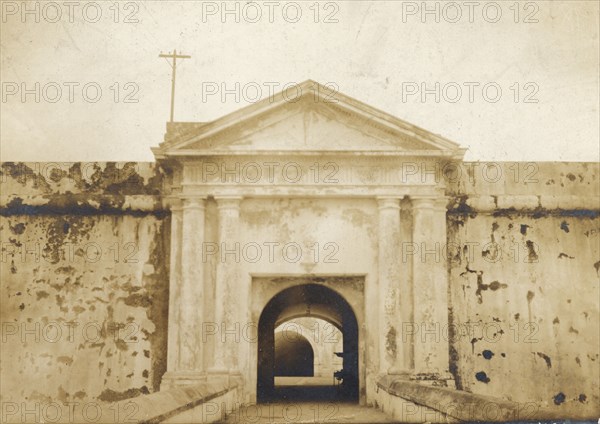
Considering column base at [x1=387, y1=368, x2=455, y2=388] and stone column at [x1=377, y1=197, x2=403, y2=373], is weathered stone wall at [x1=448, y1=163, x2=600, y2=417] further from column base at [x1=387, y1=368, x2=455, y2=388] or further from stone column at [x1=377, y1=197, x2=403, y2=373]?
stone column at [x1=377, y1=197, x2=403, y2=373]

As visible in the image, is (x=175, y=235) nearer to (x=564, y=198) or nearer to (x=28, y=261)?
(x=28, y=261)

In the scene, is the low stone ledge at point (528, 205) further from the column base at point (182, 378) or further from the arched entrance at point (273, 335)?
the column base at point (182, 378)

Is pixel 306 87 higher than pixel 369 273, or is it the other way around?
pixel 306 87

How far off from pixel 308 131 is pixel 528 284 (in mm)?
4104

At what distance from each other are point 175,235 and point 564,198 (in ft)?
19.8

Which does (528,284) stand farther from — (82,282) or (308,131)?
(82,282)

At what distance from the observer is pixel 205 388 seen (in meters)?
8.80

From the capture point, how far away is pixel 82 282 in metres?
10.7

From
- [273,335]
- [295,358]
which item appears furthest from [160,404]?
[295,358]

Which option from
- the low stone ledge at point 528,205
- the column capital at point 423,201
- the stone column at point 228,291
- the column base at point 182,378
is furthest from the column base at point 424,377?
the column base at point 182,378

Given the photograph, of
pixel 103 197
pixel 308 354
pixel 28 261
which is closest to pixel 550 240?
pixel 103 197

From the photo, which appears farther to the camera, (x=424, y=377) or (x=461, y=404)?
(x=424, y=377)

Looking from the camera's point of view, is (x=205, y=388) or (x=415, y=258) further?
(x=415, y=258)

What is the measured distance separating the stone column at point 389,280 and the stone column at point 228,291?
204 centimetres
